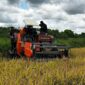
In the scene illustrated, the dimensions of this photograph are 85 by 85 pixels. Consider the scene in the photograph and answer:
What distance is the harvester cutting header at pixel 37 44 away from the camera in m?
16.8

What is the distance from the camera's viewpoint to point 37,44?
668 inches

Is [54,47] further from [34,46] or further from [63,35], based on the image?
[63,35]

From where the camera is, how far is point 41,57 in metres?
16.8

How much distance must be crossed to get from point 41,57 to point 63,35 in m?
28.2

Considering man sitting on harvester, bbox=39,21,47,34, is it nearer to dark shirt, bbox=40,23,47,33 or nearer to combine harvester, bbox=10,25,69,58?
dark shirt, bbox=40,23,47,33

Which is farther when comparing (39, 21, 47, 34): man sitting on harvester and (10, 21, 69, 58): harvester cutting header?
(39, 21, 47, 34): man sitting on harvester

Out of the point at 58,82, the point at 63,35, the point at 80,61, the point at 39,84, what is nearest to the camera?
the point at 39,84

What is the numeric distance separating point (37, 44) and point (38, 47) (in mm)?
135

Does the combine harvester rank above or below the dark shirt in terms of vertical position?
below

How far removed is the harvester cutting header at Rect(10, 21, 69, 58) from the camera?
1684 centimetres

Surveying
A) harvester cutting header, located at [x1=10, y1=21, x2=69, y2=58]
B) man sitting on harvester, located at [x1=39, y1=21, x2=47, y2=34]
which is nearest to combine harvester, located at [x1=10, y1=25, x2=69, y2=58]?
harvester cutting header, located at [x1=10, y1=21, x2=69, y2=58]

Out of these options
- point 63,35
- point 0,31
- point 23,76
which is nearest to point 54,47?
point 23,76

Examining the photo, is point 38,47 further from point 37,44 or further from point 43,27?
point 43,27

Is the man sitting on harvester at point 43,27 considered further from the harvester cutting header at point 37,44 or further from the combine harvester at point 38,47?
the combine harvester at point 38,47
